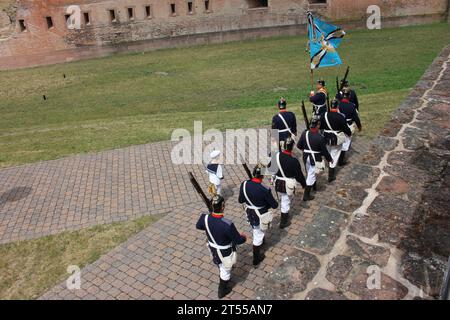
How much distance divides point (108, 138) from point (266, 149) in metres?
5.74

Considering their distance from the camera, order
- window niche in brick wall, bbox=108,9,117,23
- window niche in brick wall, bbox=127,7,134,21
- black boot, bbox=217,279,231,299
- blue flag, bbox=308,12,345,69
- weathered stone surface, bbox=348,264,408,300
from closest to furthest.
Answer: weathered stone surface, bbox=348,264,408,300, black boot, bbox=217,279,231,299, blue flag, bbox=308,12,345,69, window niche in brick wall, bbox=108,9,117,23, window niche in brick wall, bbox=127,7,134,21

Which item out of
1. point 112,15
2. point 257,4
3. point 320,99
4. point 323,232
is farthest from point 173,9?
point 323,232

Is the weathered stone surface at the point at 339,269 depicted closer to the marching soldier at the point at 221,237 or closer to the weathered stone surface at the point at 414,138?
the marching soldier at the point at 221,237

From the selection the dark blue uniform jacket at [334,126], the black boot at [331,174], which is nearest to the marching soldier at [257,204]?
the black boot at [331,174]

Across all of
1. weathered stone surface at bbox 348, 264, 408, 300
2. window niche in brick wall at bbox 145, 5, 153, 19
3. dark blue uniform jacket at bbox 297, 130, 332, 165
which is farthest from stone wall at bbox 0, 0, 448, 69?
weathered stone surface at bbox 348, 264, 408, 300

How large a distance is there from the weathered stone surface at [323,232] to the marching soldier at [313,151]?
8.48ft

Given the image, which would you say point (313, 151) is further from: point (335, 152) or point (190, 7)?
point (190, 7)

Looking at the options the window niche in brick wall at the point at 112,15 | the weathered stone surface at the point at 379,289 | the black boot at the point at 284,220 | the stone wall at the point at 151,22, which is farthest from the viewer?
the window niche in brick wall at the point at 112,15

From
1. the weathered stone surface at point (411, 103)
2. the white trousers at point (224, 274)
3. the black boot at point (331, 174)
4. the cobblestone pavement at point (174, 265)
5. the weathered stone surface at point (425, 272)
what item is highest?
the weathered stone surface at point (411, 103)

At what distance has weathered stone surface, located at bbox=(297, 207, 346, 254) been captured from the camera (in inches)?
177

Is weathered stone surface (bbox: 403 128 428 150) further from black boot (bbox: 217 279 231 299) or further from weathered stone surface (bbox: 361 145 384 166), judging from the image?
black boot (bbox: 217 279 231 299)

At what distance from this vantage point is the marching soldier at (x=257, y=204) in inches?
233

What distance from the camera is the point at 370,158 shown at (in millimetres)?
6129

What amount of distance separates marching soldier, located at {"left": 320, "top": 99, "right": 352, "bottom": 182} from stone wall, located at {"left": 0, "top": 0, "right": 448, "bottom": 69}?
83.8ft
